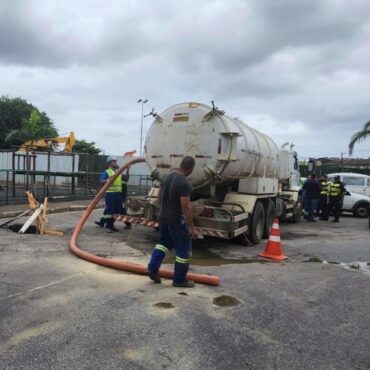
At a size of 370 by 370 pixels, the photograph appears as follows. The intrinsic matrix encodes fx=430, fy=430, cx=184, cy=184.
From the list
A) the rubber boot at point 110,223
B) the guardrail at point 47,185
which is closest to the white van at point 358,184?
the guardrail at point 47,185

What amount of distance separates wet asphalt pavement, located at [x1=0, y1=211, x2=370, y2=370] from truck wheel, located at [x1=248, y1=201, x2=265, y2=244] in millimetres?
1793

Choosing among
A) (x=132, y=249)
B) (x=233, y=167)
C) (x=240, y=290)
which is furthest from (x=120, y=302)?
(x=233, y=167)

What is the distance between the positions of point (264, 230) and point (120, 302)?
6551 millimetres

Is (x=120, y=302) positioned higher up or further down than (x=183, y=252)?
further down

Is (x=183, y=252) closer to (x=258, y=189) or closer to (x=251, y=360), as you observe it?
(x=251, y=360)

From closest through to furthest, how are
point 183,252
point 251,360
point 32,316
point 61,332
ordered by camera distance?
point 251,360 → point 61,332 → point 32,316 → point 183,252

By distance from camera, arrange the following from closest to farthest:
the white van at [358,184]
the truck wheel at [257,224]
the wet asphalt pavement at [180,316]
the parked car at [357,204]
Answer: the wet asphalt pavement at [180,316] < the truck wheel at [257,224] < the parked car at [357,204] < the white van at [358,184]

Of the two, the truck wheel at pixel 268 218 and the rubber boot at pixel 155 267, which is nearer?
the rubber boot at pixel 155 267

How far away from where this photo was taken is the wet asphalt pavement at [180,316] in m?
3.66

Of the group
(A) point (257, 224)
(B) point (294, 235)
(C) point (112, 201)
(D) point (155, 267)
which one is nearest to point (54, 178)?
(C) point (112, 201)

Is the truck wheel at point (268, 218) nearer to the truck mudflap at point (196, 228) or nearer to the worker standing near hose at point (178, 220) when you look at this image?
the truck mudflap at point (196, 228)

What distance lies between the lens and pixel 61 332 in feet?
13.2

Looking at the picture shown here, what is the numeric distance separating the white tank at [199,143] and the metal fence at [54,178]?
135 inches

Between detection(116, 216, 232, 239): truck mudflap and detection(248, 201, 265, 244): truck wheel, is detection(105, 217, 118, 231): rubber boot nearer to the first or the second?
detection(116, 216, 232, 239): truck mudflap
